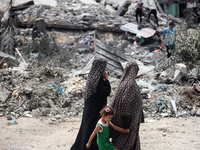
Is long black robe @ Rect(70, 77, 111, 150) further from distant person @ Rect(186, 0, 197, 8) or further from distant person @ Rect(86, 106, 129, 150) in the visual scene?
distant person @ Rect(186, 0, 197, 8)

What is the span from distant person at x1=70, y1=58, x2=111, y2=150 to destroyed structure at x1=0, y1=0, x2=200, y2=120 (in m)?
3.18

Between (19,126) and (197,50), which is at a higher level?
(197,50)

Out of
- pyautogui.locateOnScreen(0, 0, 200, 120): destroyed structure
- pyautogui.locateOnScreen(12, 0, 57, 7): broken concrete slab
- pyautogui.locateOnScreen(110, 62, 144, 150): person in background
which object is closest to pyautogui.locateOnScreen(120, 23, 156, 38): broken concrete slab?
pyautogui.locateOnScreen(0, 0, 200, 120): destroyed structure

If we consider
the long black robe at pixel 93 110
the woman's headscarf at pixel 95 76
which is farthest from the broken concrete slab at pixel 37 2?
the long black robe at pixel 93 110

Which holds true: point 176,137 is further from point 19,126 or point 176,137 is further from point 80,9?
point 80,9

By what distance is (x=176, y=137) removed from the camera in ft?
16.9

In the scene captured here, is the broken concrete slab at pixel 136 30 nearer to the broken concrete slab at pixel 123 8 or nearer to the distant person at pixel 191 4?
the broken concrete slab at pixel 123 8

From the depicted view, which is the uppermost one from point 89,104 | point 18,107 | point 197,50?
point 89,104

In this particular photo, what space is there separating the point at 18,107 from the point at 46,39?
467cm

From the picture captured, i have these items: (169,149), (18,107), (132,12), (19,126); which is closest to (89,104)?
(169,149)

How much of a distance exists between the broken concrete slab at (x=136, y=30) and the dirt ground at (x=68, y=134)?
23.1ft

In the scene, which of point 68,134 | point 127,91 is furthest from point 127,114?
point 68,134

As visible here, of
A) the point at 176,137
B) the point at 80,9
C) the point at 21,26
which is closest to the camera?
the point at 176,137

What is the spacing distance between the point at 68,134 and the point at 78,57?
5.88 m
